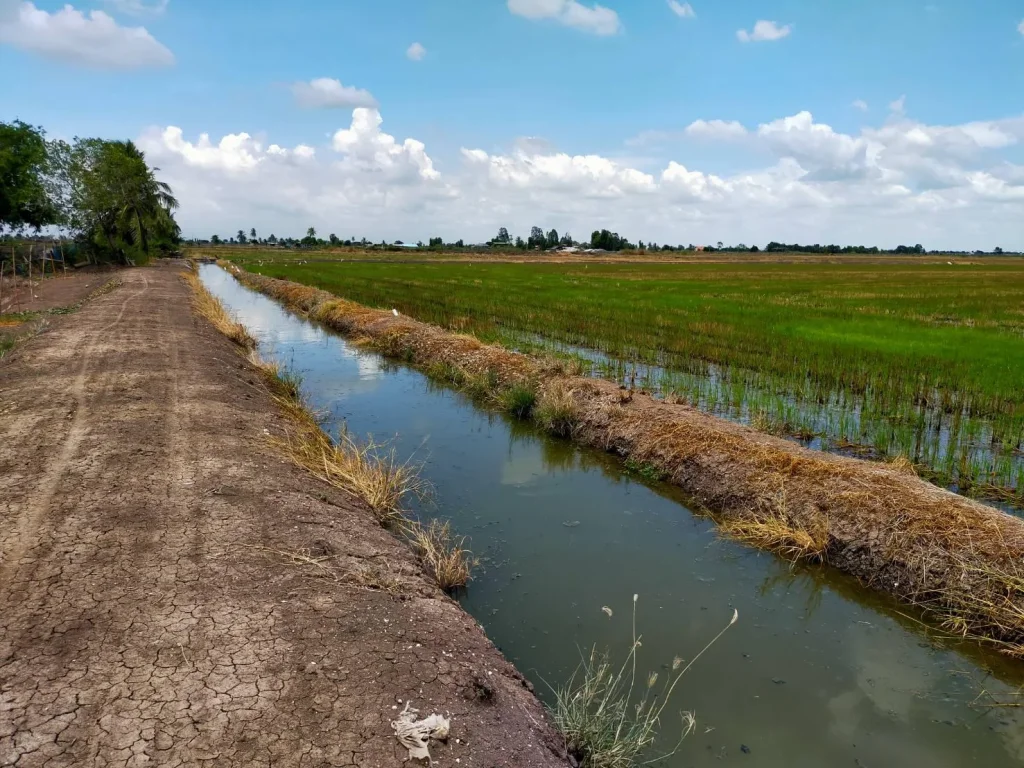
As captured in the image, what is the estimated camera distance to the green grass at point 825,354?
9695 mm

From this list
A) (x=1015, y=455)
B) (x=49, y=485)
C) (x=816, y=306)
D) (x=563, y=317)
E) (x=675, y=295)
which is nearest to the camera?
(x=49, y=485)

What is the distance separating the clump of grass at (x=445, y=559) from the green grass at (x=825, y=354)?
19.2 feet

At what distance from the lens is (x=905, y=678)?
5.08m

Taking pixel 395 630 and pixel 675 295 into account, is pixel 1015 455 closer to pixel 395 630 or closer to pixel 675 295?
pixel 395 630

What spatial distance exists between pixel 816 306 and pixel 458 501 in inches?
876

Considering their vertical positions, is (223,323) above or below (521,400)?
above

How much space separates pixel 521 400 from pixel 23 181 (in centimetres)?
3763

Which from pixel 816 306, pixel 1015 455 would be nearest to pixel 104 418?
pixel 1015 455

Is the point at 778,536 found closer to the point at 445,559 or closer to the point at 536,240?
the point at 445,559

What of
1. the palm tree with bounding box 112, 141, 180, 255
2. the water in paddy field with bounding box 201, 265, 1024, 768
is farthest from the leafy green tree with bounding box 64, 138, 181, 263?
the water in paddy field with bounding box 201, 265, 1024, 768

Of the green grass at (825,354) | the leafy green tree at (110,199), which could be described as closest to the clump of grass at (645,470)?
the green grass at (825,354)

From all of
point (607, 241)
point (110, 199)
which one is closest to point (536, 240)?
point (607, 241)

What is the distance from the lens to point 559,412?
11.0m

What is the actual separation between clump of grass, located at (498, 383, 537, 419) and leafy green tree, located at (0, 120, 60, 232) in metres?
34.1
